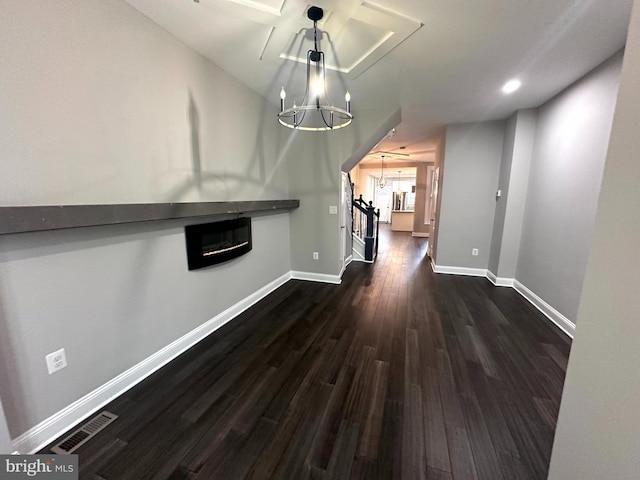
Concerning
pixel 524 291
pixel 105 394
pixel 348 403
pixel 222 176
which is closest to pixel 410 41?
pixel 222 176

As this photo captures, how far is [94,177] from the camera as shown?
1.54m

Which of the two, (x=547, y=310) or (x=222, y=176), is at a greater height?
(x=222, y=176)

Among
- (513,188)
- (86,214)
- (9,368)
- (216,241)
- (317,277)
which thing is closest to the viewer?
(9,368)

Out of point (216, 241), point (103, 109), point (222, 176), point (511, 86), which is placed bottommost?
point (216, 241)

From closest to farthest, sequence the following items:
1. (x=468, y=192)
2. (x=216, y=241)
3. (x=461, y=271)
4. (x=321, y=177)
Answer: (x=216, y=241) → (x=321, y=177) → (x=468, y=192) → (x=461, y=271)

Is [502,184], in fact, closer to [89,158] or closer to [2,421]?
[89,158]

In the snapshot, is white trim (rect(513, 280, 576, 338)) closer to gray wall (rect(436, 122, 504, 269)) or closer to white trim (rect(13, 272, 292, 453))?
gray wall (rect(436, 122, 504, 269))

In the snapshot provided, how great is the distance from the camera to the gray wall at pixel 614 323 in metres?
0.64

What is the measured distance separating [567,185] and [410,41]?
235cm

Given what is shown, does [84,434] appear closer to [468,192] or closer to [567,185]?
[567,185]

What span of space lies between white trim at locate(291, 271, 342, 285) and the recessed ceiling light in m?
3.14

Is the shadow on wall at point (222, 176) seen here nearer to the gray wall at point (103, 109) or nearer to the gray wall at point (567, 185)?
the gray wall at point (103, 109)

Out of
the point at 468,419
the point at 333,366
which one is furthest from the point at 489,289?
the point at 333,366

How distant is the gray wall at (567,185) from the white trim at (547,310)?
0.06m
